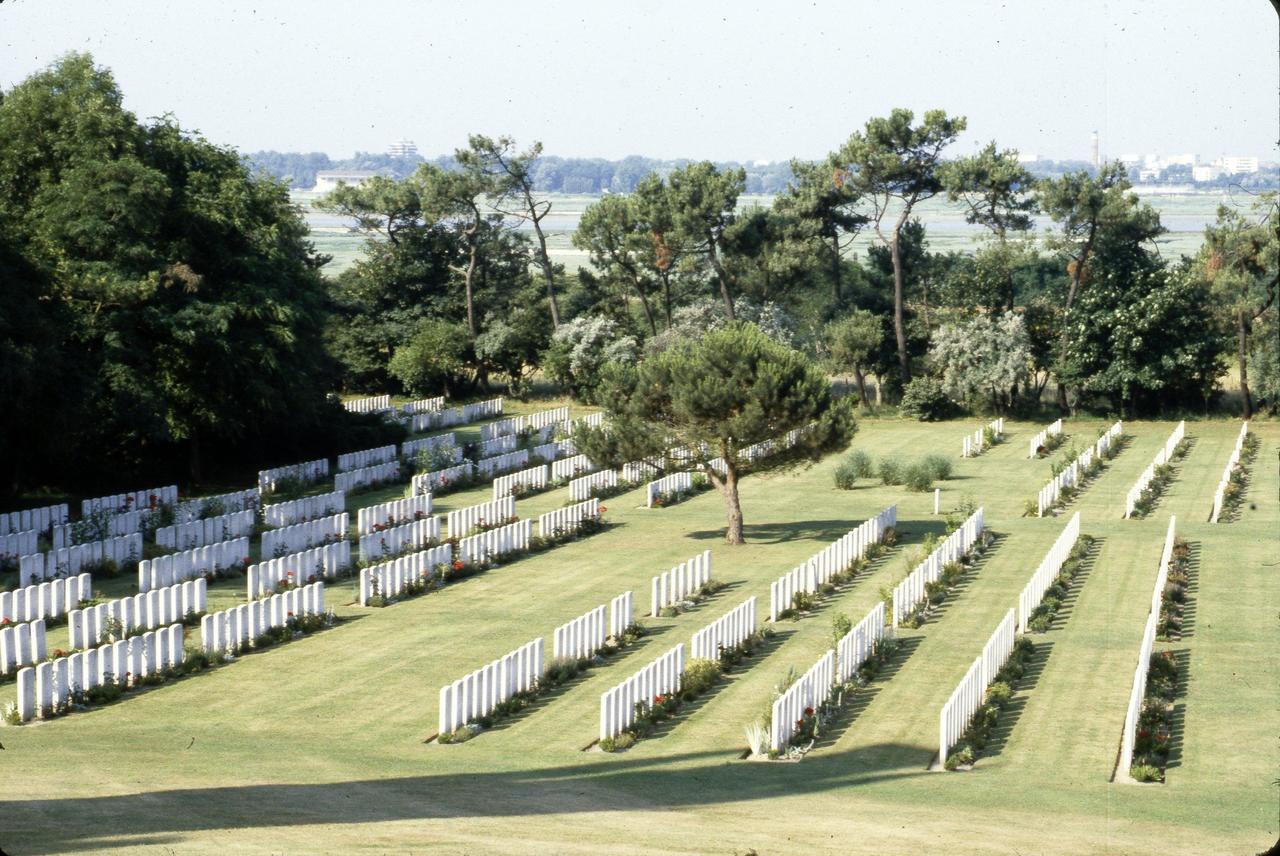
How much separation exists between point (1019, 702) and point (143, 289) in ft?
89.5

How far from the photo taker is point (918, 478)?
4200 cm

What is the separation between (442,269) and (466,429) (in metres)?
16.0

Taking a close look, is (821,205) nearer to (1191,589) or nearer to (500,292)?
(500,292)

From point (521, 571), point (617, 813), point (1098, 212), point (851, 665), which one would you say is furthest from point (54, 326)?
point (1098, 212)

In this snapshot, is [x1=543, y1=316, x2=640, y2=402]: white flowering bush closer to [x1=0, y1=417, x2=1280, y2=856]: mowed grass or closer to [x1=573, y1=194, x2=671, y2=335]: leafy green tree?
[x1=573, y1=194, x2=671, y2=335]: leafy green tree

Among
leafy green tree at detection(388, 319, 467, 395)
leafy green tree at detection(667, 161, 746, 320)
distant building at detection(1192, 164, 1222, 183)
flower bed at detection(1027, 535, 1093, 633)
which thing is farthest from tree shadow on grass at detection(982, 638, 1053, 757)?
distant building at detection(1192, 164, 1222, 183)

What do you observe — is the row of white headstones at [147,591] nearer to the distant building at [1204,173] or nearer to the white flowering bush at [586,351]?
the white flowering bush at [586,351]

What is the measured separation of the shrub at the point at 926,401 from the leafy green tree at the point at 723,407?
2688 centimetres

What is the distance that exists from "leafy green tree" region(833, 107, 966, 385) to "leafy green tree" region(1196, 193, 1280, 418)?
11.0 meters

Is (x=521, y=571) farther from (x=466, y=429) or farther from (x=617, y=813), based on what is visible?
Answer: (x=466, y=429)

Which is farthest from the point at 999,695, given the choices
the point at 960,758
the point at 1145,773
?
the point at 1145,773

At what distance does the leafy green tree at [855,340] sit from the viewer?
6316 cm

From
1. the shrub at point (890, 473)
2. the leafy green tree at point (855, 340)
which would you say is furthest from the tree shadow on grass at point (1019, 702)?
the leafy green tree at point (855, 340)

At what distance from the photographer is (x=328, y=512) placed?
35.6 metres
